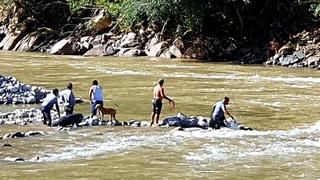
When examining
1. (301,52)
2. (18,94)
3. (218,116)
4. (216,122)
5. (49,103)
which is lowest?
(216,122)

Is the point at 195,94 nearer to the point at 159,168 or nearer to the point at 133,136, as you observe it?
the point at 133,136

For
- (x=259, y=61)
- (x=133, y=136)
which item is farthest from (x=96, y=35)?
(x=133, y=136)

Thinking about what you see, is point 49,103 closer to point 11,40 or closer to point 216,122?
point 216,122

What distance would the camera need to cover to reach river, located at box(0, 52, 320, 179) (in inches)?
572

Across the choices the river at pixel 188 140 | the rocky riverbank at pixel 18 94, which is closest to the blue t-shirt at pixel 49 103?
the river at pixel 188 140

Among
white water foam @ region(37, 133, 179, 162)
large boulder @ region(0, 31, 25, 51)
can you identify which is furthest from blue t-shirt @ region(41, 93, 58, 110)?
large boulder @ region(0, 31, 25, 51)

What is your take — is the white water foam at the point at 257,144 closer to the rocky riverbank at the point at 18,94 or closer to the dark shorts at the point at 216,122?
the dark shorts at the point at 216,122

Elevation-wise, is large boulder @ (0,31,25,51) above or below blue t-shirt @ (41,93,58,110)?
above

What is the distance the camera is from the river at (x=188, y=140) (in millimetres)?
14539

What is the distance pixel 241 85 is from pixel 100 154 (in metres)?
15.8

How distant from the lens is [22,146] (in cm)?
1712

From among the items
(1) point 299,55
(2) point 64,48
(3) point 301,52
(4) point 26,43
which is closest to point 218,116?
(1) point 299,55

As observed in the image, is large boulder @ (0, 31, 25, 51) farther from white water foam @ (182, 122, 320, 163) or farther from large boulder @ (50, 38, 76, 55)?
white water foam @ (182, 122, 320, 163)

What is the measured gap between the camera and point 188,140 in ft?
58.5
